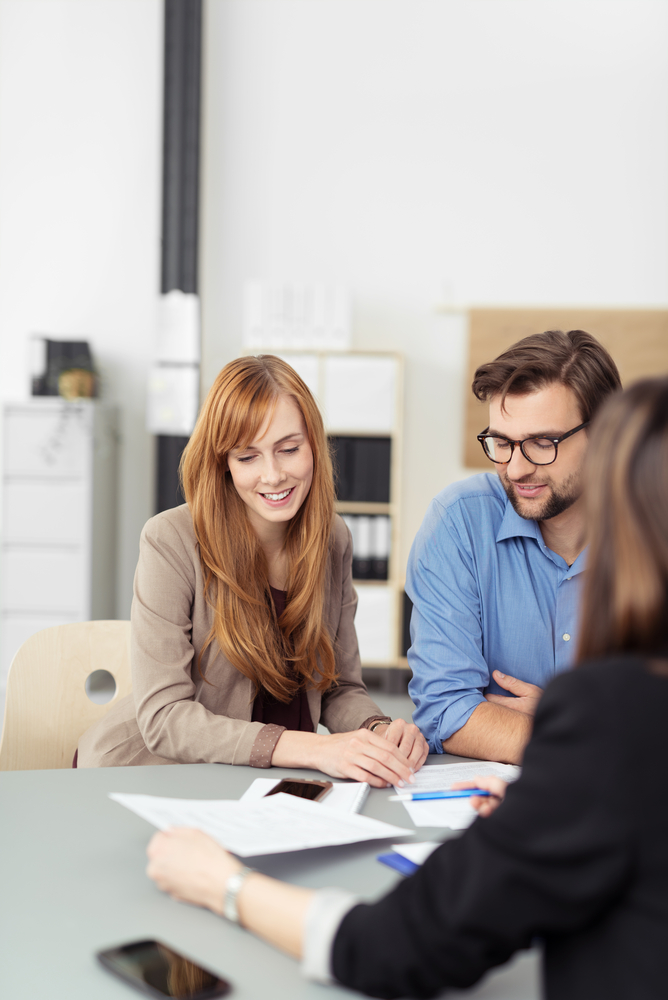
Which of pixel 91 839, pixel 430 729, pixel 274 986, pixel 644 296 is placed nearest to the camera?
pixel 274 986

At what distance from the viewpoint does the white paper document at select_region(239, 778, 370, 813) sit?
1290mm

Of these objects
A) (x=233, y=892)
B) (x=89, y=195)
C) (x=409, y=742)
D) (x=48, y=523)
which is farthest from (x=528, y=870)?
(x=89, y=195)

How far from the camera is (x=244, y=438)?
1796mm

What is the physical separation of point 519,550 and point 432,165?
3.80 m

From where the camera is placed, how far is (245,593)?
1.76m

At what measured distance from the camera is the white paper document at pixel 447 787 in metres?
1.25

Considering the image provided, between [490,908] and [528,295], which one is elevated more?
[528,295]

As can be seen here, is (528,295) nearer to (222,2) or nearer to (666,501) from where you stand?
(222,2)

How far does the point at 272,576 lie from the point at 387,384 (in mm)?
2941

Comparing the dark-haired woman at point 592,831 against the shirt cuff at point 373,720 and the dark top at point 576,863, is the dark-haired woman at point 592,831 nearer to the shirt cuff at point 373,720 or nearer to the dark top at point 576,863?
the dark top at point 576,863

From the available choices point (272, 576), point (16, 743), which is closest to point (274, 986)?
point (272, 576)

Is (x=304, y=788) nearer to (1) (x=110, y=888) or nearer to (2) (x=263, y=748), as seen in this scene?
(2) (x=263, y=748)

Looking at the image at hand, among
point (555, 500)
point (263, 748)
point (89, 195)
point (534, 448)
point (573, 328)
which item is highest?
point (89, 195)

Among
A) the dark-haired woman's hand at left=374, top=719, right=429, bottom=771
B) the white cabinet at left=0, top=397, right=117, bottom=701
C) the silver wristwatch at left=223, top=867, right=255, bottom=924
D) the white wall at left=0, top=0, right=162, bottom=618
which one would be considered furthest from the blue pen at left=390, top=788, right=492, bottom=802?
the white wall at left=0, top=0, right=162, bottom=618
